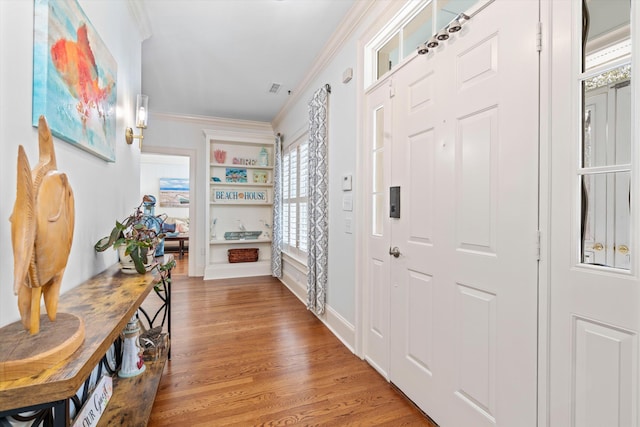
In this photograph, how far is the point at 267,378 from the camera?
2084 millimetres

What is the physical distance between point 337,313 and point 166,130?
4.28 metres

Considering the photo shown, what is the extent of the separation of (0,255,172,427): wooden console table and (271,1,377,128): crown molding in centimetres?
241

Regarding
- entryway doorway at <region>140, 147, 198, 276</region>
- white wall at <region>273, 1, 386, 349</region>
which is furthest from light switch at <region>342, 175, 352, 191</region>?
entryway doorway at <region>140, 147, 198, 276</region>

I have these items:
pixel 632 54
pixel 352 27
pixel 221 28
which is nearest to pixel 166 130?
pixel 221 28

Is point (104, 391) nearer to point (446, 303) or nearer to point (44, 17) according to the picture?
point (44, 17)

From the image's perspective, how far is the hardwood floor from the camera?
5.60 ft

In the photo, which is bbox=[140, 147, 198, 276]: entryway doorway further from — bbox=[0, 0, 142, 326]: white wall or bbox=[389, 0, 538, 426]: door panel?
Answer: bbox=[389, 0, 538, 426]: door panel

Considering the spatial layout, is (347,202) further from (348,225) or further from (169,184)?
(169,184)

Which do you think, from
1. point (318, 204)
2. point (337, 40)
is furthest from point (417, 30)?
point (318, 204)

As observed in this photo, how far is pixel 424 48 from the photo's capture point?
1.67 meters

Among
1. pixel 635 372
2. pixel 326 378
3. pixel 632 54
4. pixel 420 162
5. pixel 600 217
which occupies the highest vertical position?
pixel 632 54

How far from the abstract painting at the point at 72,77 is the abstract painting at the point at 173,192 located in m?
7.23

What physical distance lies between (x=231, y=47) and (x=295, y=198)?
2.09 m

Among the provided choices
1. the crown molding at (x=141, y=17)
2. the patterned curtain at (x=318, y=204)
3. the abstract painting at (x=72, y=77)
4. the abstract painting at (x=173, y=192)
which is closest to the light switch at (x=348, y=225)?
the patterned curtain at (x=318, y=204)
